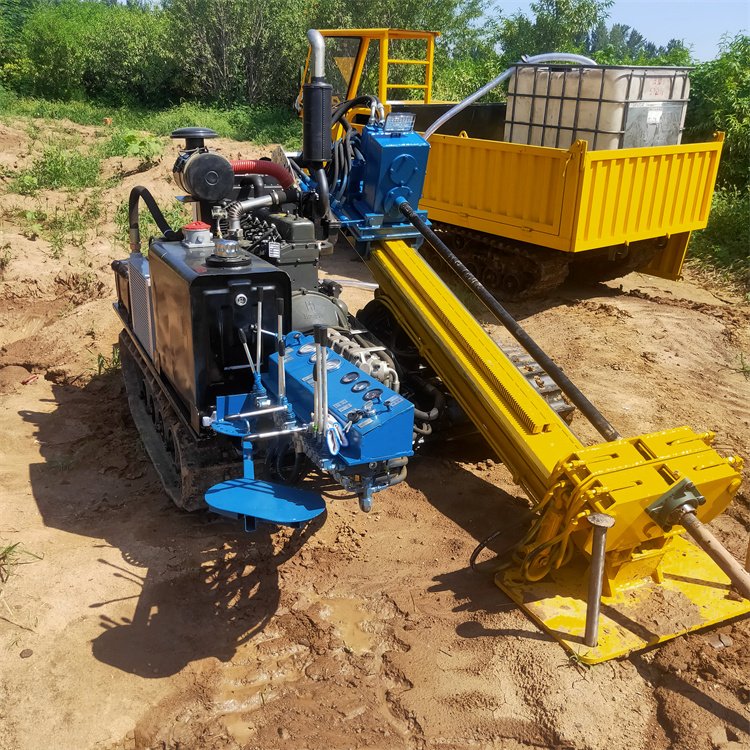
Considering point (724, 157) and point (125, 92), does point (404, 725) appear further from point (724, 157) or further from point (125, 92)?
point (125, 92)

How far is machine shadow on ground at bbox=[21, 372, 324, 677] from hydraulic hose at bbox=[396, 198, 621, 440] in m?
1.62

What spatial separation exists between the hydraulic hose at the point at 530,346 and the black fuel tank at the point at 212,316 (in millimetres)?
1336

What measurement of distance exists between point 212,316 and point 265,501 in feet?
3.21

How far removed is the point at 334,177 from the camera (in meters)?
5.80

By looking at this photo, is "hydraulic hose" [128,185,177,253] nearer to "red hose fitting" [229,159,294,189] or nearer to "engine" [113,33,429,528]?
"engine" [113,33,429,528]

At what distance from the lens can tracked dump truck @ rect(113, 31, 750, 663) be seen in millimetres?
3721

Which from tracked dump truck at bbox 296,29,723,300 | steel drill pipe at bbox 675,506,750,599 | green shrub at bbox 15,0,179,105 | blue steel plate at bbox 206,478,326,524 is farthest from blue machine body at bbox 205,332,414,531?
green shrub at bbox 15,0,179,105

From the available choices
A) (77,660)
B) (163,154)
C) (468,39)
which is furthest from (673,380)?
(468,39)

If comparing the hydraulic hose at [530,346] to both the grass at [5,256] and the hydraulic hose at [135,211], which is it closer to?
the hydraulic hose at [135,211]

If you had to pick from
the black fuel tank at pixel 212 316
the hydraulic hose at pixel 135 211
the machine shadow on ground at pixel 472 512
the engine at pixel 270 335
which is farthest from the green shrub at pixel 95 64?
the black fuel tank at pixel 212 316

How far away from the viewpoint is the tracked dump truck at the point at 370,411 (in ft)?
12.2

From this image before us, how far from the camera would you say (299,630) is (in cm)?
401

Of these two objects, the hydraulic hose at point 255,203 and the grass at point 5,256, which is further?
the grass at point 5,256

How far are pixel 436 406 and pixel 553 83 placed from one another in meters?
4.36
